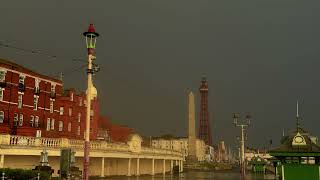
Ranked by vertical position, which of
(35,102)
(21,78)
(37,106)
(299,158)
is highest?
(21,78)

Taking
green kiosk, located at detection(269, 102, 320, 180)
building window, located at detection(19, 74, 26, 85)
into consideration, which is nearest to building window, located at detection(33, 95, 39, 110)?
building window, located at detection(19, 74, 26, 85)

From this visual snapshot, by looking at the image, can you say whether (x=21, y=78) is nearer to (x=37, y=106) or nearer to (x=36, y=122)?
(x=37, y=106)

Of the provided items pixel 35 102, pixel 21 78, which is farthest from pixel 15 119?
pixel 21 78

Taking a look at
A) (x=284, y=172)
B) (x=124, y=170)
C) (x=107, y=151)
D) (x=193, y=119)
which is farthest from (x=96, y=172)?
(x=193, y=119)

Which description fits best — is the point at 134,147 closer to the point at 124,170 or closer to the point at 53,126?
the point at 124,170

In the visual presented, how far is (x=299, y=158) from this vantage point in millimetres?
27438

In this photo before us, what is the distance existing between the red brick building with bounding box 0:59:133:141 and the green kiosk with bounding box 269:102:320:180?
38934 mm

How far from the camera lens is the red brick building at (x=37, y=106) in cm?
5466

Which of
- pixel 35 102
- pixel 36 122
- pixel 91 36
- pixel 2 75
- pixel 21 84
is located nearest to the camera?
pixel 91 36

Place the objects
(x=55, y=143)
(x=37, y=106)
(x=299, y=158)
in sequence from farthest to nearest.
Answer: (x=37, y=106) → (x=55, y=143) → (x=299, y=158)

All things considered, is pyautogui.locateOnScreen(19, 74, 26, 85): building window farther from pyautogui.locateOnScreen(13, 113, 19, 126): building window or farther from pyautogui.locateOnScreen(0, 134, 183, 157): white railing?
pyautogui.locateOnScreen(0, 134, 183, 157): white railing

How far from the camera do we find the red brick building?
5466 centimetres

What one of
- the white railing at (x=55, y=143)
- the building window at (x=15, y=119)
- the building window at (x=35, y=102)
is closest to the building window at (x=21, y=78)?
the building window at (x=35, y=102)

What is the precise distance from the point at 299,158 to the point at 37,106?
45.0 meters
